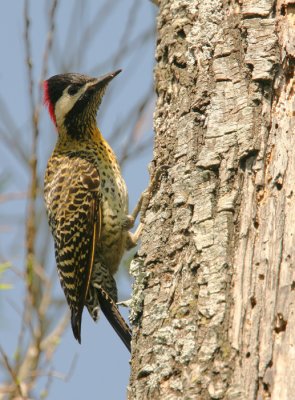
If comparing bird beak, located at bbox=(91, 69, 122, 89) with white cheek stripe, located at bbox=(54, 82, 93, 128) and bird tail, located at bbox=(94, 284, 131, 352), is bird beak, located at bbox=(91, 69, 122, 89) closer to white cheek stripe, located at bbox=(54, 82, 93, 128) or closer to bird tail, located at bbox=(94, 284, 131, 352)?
white cheek stripe, located at bbox=(54, 82, 93, 128)

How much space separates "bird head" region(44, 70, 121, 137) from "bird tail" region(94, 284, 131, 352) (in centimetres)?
138

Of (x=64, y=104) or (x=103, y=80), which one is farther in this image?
(x=64, y=104)

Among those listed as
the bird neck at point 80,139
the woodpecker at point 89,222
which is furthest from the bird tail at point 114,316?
the bird neck at point 80,139

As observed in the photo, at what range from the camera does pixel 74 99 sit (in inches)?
223

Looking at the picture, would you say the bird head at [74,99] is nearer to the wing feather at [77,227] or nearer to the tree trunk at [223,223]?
the wing feather at [77,227]

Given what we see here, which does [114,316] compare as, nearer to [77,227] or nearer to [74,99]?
[77,227]

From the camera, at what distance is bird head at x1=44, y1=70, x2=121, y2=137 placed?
5.54 m

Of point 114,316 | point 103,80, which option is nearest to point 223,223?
point 114,316

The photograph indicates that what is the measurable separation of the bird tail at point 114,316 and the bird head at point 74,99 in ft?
4.54

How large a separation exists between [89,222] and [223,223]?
2541 mm

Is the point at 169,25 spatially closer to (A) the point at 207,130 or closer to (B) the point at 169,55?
(B) the point at 169,55

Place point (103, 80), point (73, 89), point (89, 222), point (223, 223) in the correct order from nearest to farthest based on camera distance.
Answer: point (223, 223) → point (89, 222) → point (103, 80) → point (73, 89)

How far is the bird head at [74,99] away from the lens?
18.2 feet

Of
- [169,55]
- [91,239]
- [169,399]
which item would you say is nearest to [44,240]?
[91,239]
